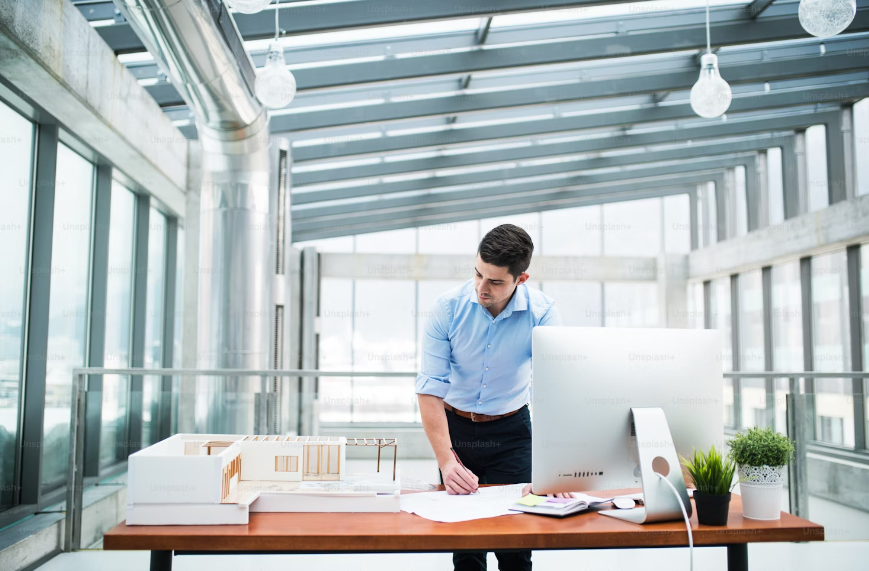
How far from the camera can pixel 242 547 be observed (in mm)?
1555

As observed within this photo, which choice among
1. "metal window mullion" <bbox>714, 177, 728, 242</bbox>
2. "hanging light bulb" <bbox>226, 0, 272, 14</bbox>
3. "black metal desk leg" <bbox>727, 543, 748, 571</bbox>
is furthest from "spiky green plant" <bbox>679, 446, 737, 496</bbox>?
"metal window mullion" <bbox>714, 177, 728, 242</bbox>

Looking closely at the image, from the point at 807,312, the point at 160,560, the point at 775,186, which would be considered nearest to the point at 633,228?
the point at 775,186

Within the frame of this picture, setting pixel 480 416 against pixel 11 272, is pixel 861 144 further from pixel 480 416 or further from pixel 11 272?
pixel 11 272

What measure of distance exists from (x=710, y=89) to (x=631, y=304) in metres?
8.50

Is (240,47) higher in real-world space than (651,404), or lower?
higher

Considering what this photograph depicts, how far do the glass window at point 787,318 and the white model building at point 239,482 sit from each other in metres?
7.09

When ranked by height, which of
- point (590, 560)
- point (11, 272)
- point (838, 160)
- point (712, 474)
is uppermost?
point (838, 160)

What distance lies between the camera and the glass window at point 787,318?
25.1ft

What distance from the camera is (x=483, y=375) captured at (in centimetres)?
232

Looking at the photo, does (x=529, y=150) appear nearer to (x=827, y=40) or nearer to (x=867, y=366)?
(x=827, y=40)

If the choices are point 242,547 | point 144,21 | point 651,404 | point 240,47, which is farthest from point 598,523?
point 240,47

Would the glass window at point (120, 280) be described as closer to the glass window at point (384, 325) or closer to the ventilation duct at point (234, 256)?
the ventilation duct at point (234, 256)

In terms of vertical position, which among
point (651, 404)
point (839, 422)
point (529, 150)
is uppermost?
point (529, 150)

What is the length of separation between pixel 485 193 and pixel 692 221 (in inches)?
148
